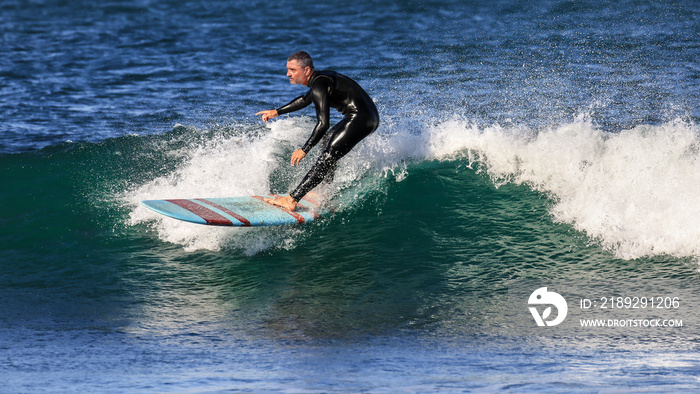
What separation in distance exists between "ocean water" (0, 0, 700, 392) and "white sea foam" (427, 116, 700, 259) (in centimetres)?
3

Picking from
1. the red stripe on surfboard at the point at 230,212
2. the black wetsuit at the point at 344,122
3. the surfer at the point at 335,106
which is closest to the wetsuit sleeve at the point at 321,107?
the surfer at the point at 335,106

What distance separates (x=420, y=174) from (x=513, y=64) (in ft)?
25.9

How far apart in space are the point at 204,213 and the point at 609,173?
4711 mm

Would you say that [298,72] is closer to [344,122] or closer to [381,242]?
[344,122]

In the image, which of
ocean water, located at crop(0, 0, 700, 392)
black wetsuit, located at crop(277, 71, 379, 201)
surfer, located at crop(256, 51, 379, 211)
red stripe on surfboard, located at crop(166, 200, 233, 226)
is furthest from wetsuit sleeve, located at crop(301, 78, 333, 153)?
ocean water, located at crop(0, 0, 700, 392)

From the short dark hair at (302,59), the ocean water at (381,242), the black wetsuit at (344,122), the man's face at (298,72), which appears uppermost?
the short dark hair at (302,59)

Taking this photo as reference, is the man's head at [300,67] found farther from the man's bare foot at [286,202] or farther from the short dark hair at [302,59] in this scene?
the man's bare foot at [286,202]

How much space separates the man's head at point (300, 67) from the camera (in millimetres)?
6832

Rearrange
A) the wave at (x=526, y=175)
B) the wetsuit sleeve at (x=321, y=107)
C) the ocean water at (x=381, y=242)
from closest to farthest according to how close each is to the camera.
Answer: the ocean water at (x=381, y=242) → the wetsuit sleeve at (x=321, y=107) → the wave at (x=526, y=175)

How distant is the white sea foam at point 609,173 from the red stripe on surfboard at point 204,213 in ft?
11.1

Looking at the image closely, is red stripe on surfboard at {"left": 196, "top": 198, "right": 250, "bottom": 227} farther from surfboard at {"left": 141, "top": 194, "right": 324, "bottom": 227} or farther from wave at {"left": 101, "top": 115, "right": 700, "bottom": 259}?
wave at {"left": 101, "top": 115, "right": 700, "bottom": 259}

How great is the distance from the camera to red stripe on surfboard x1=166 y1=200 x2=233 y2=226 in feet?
22.6

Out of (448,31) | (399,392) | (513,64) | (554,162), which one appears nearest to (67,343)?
(399,392)

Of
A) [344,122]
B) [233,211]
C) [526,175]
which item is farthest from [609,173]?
[233,211]
